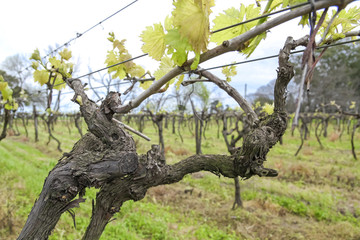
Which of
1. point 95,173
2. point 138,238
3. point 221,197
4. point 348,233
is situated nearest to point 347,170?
point 348,233

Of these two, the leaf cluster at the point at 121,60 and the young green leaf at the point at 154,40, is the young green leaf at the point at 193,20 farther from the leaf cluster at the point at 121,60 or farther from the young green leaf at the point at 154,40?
the leaf cluster at the point at 121,60

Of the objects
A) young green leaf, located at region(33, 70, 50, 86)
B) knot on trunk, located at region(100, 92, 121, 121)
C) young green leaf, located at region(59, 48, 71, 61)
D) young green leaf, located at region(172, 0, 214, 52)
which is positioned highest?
young green leaf, located at region(59, 48, 71, 61)

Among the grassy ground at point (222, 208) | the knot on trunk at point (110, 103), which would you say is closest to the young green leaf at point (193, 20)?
the knot on trunk at point (110, 103)

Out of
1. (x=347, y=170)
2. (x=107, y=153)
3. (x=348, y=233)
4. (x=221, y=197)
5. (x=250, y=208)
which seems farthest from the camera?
(x=347, y=170)

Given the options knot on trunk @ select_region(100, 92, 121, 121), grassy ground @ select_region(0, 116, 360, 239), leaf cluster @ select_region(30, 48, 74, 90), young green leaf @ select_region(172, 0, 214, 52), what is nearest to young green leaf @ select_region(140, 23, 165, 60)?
young green leaf @ select_region(172, 0, 214, 52)

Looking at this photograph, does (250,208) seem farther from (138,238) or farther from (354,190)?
(354,190)

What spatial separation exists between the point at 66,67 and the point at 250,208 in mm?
4777

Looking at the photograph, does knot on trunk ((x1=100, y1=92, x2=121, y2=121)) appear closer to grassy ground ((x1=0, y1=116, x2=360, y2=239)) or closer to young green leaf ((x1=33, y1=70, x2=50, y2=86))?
young green leaf ((x1=33, y1=70, x2=50, y2=86))

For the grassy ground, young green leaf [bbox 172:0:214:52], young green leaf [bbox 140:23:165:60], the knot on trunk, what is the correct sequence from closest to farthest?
young green leaf [bbox 172:0:214:52]
young green leaf [bbox 140:23:165:60]
the knot on trunk
the grassy ground

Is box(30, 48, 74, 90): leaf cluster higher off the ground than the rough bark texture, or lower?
higher

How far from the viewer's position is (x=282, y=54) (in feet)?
2.80

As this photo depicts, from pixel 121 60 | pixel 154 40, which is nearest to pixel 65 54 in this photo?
pixel 121 60

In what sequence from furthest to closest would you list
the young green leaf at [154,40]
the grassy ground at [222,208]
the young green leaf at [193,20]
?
the grassy ground at [222,208]
the young green leaf at [154,40]
the young green leaf at [193,20]

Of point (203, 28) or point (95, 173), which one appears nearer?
point (203, 28)
